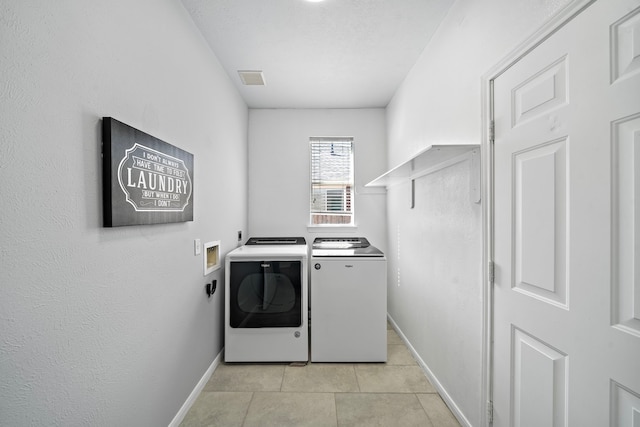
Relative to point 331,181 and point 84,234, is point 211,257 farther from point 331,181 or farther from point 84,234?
point 331,181

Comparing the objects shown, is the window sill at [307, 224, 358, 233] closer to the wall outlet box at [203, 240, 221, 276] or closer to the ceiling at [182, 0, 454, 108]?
the wall outlet box at [203, 240, 221, 276]

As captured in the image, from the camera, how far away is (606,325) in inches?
33.4

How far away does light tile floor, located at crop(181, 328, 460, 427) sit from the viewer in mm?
1801

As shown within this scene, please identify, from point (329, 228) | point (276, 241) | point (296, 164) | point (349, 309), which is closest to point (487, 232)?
point (349, 309)

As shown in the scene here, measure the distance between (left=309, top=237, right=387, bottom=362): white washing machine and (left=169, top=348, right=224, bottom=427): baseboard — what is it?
2.63 ft

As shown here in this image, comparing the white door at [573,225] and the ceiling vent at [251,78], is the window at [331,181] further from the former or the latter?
the white door at [573,225]

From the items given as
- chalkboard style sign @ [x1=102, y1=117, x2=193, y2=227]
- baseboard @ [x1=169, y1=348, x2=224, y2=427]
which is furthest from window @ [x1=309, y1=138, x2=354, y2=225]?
chalkboard style sign @ [x1=102, y1=117, x2=193, y2=227]

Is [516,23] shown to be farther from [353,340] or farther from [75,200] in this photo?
[353,340]

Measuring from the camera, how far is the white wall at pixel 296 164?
3.54 m

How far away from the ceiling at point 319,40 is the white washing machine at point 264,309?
1.65 metres

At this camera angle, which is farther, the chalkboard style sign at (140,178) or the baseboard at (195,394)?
the baseboard at (195,394)

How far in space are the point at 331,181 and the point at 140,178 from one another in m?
2.53

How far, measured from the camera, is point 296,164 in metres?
3.56

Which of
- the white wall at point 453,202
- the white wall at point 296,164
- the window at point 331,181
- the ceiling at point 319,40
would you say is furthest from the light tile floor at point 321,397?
the ceiling at point 319,40
